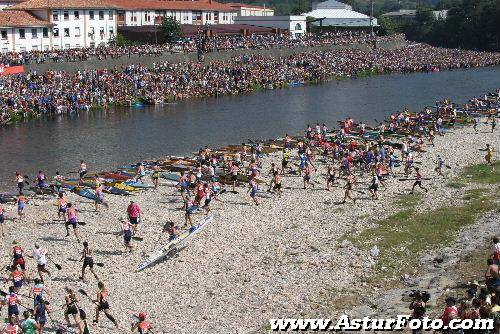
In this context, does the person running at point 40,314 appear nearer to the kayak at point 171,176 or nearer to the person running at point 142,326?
the person running at point 142,326

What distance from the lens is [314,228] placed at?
1230 inches

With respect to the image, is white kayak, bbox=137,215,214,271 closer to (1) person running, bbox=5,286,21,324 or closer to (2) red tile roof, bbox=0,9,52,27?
(1) person running, bbox=5,286,21,324

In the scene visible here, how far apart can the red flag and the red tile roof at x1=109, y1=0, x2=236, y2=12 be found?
3489cm

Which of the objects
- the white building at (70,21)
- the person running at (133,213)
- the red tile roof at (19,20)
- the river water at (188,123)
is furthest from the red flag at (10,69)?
the person running at (133,213)

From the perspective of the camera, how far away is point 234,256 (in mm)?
27844

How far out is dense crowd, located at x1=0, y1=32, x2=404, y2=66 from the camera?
2699 inches

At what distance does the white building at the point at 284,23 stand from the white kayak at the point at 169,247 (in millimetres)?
88901

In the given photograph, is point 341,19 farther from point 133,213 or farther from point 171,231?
point 171,231

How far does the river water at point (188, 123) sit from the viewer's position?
4881 cm

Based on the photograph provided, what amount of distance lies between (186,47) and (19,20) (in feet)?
58.2

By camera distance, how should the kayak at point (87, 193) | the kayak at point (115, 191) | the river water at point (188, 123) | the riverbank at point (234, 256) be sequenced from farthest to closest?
the river water at point (188, 123)
the kayak at point (115, 191)
the kayak at point (87, 193)
the riverbank at point (234, 256)

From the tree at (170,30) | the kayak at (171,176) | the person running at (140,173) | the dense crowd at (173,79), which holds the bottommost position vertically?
the kayak at (171,176)

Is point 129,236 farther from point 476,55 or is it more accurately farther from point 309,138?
point 476,55

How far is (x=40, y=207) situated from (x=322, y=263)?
13967mm
